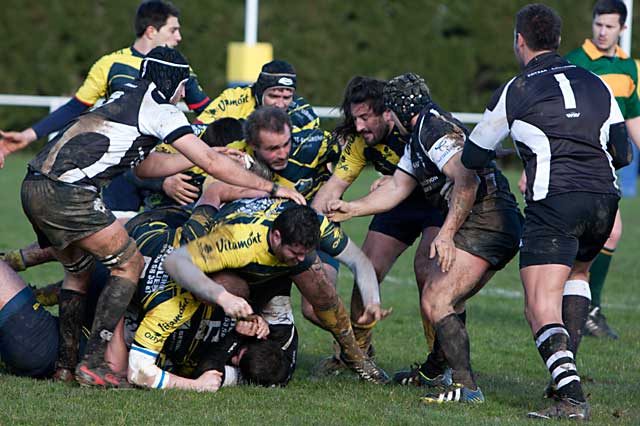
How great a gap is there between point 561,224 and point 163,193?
3.13 meters

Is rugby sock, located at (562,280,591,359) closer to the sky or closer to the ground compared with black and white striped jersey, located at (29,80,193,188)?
closer to the ground

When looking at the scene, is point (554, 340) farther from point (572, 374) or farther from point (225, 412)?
point (225, 412)

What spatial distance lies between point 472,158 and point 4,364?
2836 millimetres

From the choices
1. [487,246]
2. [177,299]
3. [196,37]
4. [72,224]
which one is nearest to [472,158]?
[487,246]

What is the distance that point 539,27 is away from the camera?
18.1ft

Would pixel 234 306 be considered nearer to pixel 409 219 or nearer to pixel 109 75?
pixel 409 219

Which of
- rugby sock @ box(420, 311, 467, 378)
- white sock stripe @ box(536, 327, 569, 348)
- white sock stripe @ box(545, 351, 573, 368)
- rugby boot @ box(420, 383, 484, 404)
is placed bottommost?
rugby sock @ box(420, 311, 467, 378)

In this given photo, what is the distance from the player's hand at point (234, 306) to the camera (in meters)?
5.35

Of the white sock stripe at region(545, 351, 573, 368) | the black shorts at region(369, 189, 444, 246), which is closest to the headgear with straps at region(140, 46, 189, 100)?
the black shorts at region(369, 189, 444, 246)

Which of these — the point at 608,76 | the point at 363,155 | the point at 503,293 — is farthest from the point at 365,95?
the point at 503,293

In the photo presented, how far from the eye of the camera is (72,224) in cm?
566

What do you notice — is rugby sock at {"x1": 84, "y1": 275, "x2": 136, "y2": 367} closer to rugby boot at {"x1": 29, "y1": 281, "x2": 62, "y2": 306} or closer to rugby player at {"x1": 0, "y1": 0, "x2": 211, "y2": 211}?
rugby boot at {"x1": 29, "y1": 281, "x2": 62, "y2": 306}

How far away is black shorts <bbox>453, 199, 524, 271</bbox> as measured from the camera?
5895 millimetres

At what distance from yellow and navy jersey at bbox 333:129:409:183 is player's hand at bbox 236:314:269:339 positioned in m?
1.41
